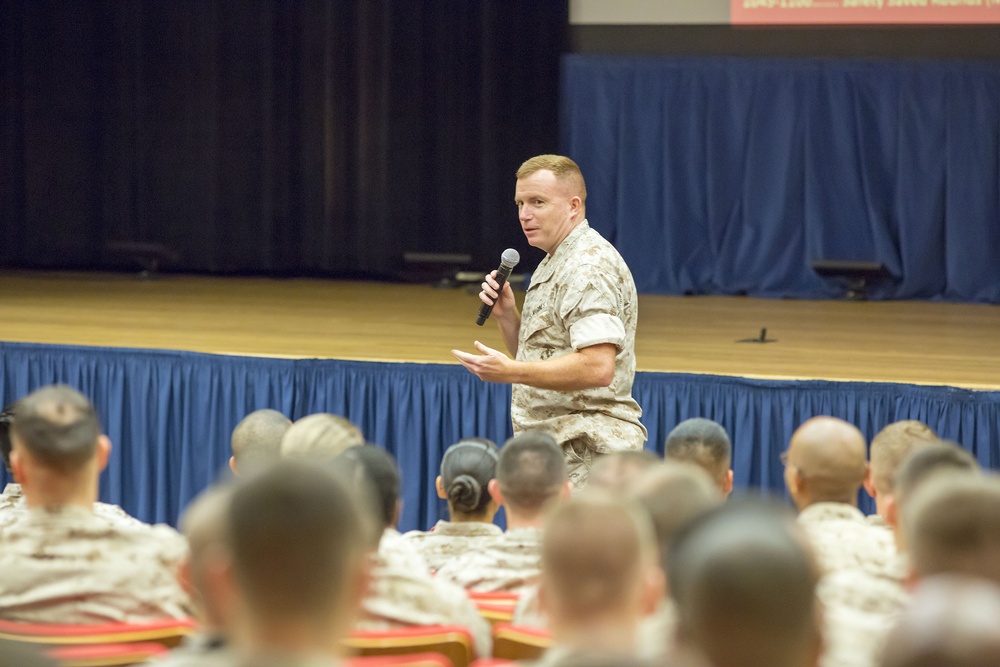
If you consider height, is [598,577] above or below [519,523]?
above

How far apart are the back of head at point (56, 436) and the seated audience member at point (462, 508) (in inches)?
32.3

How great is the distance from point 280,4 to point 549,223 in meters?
7.39

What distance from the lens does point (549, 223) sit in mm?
3750

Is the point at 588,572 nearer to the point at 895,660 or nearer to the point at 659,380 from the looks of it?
the point at 895,660

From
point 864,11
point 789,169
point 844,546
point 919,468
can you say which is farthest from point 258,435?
point 789,169

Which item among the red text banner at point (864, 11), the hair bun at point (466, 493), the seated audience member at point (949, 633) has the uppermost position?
the red text banner at point (864, 11)

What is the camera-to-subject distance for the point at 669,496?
2080mm

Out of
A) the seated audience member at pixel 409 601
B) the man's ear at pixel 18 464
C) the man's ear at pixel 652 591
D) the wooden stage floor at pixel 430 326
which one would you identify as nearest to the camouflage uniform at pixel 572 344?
the seated audience member at pixel 409 601

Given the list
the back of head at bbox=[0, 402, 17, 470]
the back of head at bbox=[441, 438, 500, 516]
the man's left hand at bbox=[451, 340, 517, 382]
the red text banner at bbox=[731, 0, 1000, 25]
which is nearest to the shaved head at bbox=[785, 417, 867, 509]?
the back of head at bbox=[441, 438, 500, 516]

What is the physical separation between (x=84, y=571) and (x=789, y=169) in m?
7.94

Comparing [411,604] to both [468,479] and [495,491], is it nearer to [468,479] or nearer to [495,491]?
[495,491]

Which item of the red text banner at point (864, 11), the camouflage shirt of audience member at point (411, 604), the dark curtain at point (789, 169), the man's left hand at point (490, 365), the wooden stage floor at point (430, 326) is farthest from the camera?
the dark curtain at point (789, 169)

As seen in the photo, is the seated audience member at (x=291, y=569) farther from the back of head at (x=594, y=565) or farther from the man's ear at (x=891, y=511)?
the man's ear at (x=891, y=511)

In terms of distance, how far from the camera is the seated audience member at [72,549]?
2432 mm
